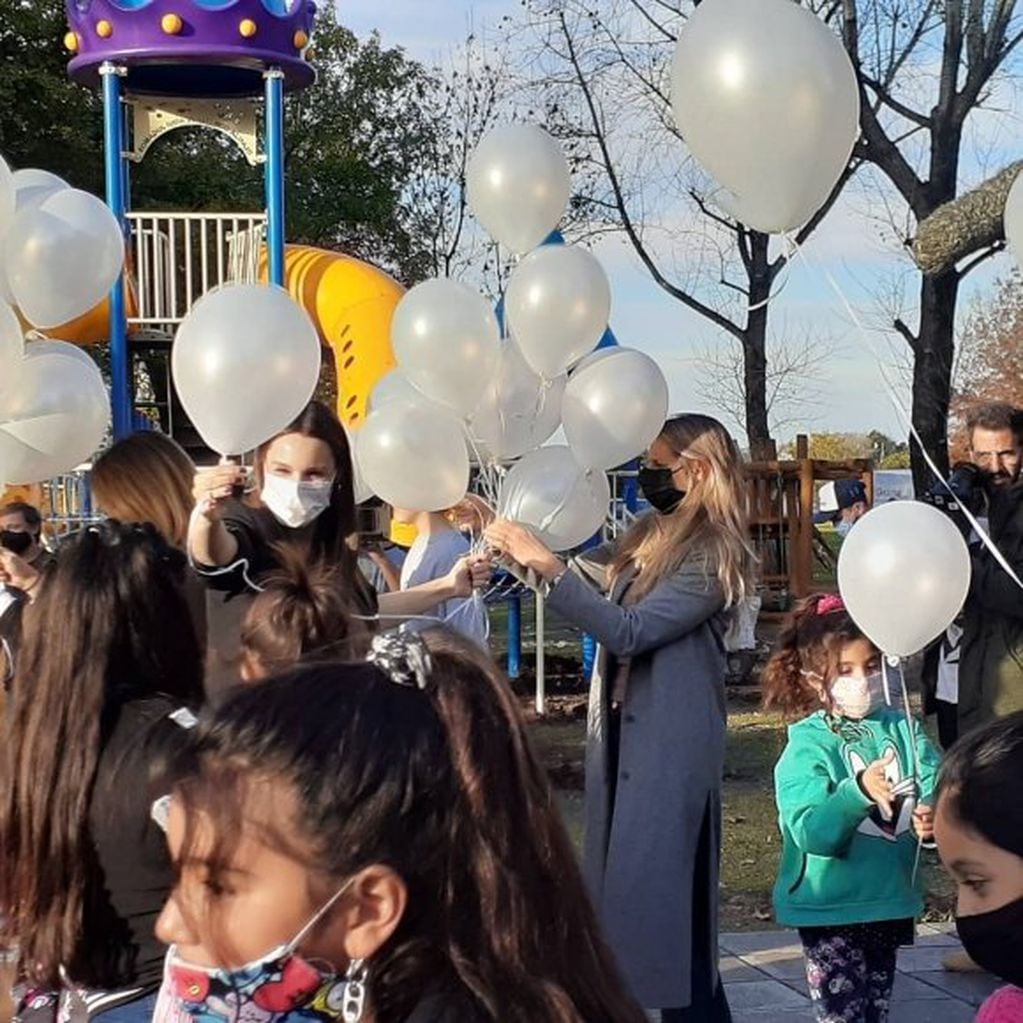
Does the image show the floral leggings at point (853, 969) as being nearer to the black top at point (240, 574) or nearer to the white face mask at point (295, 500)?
the black top at point (240, 574)

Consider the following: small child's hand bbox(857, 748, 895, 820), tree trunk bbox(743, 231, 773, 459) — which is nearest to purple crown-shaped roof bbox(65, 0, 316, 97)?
small child's hand bbox(857, 748, 895, 820)

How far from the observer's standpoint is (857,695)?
142 inches

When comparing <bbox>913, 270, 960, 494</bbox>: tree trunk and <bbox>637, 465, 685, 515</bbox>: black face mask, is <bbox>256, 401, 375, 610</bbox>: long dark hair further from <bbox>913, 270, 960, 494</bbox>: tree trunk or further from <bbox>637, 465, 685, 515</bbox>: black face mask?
<bbox>913, 270, 960, 494</bbox>: tree trunk

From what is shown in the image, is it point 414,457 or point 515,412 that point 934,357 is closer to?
point 515,412

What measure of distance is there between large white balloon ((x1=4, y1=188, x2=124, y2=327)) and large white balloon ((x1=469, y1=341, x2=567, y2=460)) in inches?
45.1

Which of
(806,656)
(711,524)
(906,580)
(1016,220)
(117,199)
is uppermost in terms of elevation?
(117,199)

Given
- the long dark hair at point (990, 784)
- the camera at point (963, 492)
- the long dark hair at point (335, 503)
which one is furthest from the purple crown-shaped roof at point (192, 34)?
the long dark hair at point (990, 784)

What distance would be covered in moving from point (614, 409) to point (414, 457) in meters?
0.56

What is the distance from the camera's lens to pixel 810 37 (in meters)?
3.37

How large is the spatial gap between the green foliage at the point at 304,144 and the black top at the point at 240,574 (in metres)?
15.5

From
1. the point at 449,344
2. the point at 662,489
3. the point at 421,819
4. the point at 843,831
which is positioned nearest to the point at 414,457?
the point at 449,344

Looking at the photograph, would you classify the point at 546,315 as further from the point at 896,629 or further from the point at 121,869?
the point at 121,869

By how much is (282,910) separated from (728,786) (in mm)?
6521

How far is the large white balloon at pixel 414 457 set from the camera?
4.04 m
